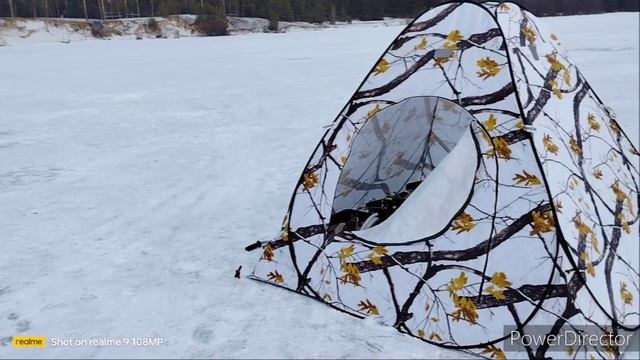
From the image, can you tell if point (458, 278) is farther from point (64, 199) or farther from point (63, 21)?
point (63, 21)

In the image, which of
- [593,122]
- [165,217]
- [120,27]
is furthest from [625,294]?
[120,27]

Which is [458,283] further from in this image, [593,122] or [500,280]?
[593,122]

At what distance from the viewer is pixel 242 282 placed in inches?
139

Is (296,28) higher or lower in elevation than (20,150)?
higher

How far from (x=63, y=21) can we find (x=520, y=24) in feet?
162

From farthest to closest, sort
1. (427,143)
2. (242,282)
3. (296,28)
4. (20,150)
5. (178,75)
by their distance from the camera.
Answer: (296,28) → (178,75) → (20,150) → (427,143) → (242,282)

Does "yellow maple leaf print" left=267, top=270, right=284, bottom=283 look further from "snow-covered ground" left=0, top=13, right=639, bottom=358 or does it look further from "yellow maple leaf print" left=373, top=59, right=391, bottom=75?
"yellow maple leaf print" left=373, top=59, right=391, bottom=75

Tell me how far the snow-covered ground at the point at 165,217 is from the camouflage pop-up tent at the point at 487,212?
0.24 meters

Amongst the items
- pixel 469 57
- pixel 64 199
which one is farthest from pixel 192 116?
pixel 469 57

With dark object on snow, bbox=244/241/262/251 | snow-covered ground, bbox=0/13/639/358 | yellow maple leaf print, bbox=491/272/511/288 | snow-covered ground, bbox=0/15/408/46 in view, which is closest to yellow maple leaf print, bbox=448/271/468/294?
yellow maple leaf print, bbox=491/272/511/288

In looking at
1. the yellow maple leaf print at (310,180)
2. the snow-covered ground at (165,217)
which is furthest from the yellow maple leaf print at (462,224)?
the yellow maple leaf print at (310,180)

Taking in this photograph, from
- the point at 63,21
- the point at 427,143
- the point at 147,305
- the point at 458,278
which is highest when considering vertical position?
the point at 63,21

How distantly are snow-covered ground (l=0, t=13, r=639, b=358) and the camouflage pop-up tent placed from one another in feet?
0.80

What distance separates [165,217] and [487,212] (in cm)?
314
